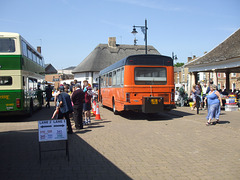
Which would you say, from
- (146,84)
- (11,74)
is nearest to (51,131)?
(146,84)

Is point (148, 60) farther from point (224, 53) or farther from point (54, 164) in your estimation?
point (224, 53)

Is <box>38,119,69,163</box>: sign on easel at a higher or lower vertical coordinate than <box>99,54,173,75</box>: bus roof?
lower

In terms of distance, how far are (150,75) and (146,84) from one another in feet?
1.68

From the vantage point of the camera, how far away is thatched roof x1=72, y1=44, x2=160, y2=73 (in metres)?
60.4

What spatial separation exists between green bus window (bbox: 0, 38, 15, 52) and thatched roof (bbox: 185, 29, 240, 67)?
1462cm

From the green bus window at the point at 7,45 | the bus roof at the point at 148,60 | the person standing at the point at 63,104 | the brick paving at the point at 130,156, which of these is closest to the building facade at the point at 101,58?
the bus roof at the point at 148,60

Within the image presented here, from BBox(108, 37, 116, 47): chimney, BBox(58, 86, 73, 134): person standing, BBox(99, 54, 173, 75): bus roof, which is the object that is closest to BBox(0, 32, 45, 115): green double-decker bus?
BBox(58, 86, 73, 134): person standing

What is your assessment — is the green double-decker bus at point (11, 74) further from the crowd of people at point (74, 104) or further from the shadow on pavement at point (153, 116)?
the shadow on pavement at point (153, 116)

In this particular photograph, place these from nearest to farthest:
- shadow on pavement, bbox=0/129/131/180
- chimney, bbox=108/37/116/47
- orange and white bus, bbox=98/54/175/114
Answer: shadow on pavement, bbox=0/129/131/180, orange and white bus, bbox=98/54/175/114, chimney, bbox=108/37/116/47

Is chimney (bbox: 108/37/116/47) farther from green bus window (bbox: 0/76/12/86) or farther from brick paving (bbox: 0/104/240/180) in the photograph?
brick paving (bbox: 0/104/240/180)

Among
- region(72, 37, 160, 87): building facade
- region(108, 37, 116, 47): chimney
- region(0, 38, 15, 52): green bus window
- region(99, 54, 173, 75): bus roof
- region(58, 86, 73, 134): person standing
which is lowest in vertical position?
region(58, 86, 73, 134): person standing

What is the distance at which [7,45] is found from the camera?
13.2 m

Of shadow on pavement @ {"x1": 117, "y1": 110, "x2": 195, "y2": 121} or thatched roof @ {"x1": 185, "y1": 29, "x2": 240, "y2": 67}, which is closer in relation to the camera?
shadow on pavement @ {"x1": 117, "y1": 110, "x2": 195, "y2": 121}

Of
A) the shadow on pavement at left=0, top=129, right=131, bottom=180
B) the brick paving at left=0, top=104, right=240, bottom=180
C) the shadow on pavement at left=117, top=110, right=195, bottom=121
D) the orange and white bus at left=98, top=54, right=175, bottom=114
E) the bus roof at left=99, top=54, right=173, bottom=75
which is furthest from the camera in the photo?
the shadow on pavement at left=117, top=110, right=195, bottom=121
